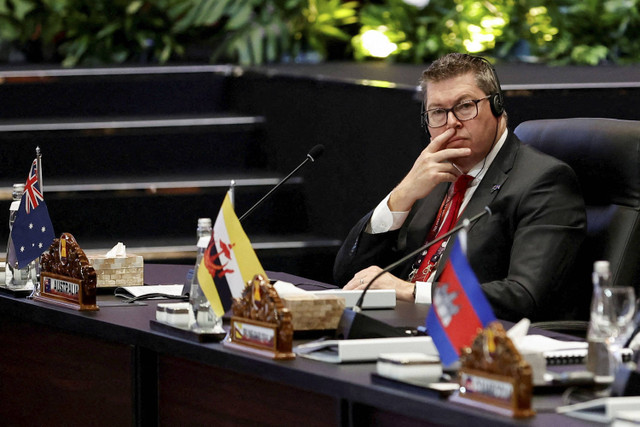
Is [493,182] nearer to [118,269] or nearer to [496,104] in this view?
[496,104]

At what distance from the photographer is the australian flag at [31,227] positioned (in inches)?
104

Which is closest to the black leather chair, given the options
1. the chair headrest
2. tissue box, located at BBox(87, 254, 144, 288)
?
the chair headrest

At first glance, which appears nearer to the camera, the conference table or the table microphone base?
the conference table

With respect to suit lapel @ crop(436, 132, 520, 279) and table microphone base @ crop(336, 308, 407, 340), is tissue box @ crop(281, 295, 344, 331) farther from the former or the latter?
suit lapel @ crop(436, 132, 520, 279)

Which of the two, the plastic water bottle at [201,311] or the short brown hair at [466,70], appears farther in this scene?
the short brown hair at [466,70]

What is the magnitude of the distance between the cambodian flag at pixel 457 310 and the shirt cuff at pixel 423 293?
799 millimetres

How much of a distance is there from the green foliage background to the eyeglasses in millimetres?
2849

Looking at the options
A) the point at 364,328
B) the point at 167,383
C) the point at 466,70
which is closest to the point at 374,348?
the point at 364,328

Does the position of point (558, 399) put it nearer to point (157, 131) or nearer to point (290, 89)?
point (290, 89)

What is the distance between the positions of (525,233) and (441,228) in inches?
12.3

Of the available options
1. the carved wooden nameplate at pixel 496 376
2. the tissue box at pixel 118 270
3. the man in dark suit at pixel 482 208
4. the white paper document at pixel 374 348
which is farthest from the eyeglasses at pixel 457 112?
the carved wooden nameplate at pixel 496 376

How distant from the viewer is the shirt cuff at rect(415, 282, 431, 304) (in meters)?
2.62

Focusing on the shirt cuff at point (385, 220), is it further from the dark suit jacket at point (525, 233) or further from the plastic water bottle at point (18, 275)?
the plastic water bottle at point (18, 275)

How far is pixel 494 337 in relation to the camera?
63.4 inches
